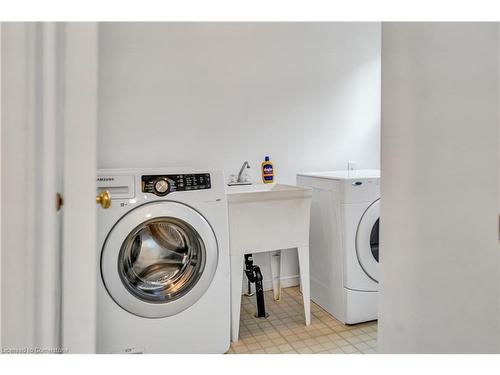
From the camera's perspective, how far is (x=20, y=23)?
73 cm

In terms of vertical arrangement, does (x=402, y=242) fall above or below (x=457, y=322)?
above

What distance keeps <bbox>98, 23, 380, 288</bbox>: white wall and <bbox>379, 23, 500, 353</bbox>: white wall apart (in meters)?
1.73

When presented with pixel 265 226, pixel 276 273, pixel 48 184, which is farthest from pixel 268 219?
pixel 48 184

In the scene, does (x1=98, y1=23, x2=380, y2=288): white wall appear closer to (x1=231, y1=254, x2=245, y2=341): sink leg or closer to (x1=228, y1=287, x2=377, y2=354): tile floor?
(x1=228, y1=287, x2=377, y2=354): tile floor

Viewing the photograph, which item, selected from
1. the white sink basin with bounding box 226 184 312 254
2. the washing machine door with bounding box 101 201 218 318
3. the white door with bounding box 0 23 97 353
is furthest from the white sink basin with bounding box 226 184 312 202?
the white door with bounding box 0 23 97 353

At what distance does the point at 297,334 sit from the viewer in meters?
2.23

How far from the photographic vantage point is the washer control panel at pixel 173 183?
5.97 feet

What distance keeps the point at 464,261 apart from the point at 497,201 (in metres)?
0.16

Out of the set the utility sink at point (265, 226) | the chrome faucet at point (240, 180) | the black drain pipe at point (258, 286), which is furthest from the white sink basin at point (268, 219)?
the chrome faucet at point (240, 180)

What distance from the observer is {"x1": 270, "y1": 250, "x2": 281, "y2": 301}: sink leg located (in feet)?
9.24

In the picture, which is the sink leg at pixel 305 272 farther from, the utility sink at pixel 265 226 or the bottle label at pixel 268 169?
the bottle label at pixel 268 169

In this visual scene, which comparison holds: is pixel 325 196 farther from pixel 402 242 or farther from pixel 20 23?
pixel 20 23

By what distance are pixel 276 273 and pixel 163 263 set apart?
1179 mm
